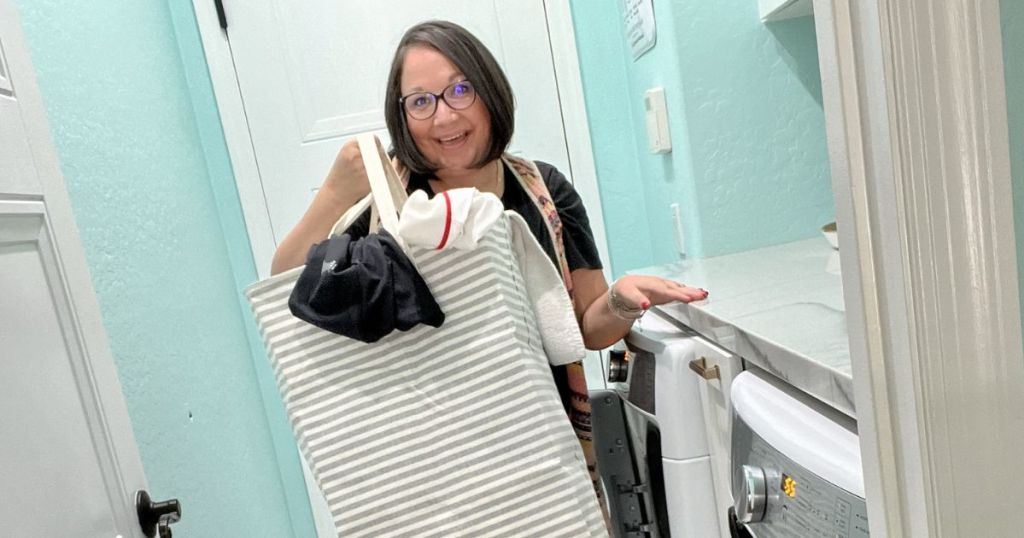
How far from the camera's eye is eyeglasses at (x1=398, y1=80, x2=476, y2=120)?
36.1 inches

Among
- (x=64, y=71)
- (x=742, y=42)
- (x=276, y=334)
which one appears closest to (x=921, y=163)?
(x=276, y=334)

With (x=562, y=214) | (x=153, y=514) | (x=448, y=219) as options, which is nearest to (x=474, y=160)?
(x=562, y=214)

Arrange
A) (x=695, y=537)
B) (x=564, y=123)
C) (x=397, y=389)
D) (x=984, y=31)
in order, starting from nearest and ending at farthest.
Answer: (x=984, y=31), (x=397, y=389), (x=695, y=537), (x=564, y=123)

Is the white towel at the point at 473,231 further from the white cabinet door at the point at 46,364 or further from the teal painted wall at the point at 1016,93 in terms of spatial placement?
the teal painted wall at the point at 1016,93

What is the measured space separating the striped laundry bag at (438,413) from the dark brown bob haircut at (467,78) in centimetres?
20

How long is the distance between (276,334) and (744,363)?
1.81ft

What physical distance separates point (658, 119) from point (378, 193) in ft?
2.95

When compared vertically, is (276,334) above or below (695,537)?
above

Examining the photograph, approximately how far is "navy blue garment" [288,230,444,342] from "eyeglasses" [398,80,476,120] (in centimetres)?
26

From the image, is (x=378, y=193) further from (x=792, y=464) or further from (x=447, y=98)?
(x=792, y=464)

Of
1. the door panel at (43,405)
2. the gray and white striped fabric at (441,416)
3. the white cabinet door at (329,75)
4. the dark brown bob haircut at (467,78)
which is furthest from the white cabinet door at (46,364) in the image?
the white cabinet door at (329,75)

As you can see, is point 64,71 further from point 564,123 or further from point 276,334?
point 564,123

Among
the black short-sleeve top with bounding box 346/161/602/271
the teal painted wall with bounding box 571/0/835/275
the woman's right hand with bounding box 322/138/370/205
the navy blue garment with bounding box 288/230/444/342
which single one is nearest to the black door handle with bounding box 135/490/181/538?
the navy blue garment with bounding box 288/230/444/342

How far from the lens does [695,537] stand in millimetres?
941
